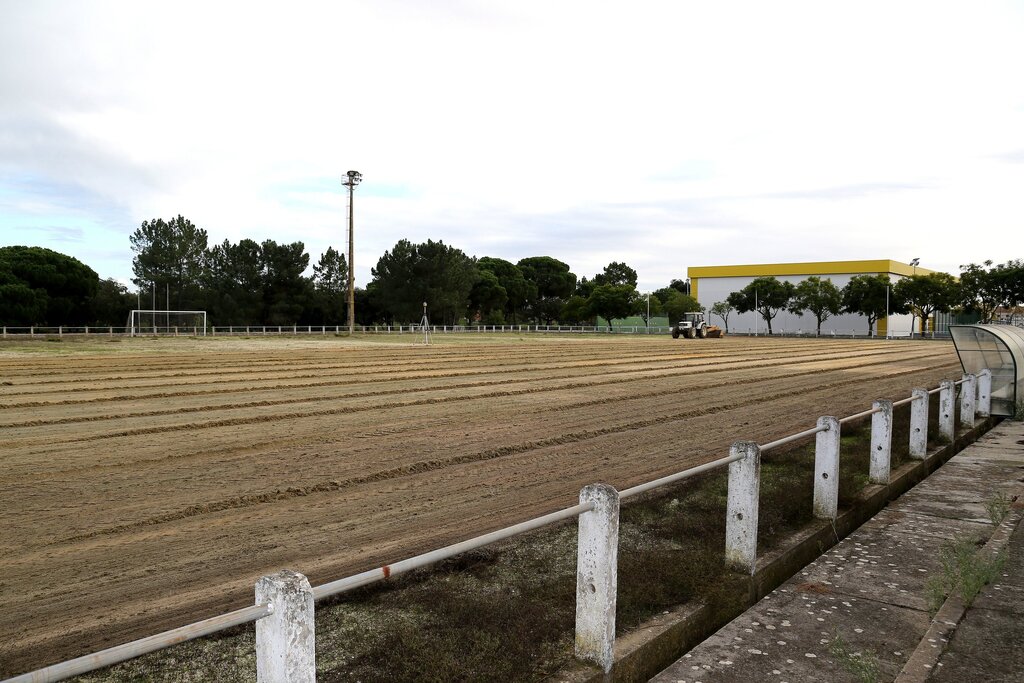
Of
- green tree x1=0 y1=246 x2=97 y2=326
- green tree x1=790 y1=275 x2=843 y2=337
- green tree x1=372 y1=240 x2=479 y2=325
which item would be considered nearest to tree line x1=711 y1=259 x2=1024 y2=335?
green tree x1=790 y1=275 x2=843 y2=337

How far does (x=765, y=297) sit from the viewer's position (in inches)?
3748

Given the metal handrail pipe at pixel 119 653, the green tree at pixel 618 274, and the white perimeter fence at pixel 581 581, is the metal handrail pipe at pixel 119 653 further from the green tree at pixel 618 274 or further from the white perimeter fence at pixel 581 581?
the green tree at pixel 618 274

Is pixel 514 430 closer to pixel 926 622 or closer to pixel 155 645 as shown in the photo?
pixel 926 622

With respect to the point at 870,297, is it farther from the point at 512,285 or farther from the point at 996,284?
the point at 512,285

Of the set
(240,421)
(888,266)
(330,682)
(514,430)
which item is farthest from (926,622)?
(888,266)

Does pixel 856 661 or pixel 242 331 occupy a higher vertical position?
pixel 242 331

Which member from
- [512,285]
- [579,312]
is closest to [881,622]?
[579,312]

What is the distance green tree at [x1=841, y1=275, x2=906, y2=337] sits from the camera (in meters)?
86.4

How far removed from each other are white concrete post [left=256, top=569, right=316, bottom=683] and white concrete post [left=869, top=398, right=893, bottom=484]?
6.99 metres

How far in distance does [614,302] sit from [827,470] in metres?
95.3

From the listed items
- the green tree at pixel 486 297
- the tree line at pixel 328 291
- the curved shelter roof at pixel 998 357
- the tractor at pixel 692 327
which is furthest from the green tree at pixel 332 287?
the curved shelter roof at pixel 998 357

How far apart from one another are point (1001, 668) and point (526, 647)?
2.66 metres

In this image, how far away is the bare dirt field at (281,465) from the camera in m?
5.61

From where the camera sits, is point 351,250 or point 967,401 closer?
point 967,401
